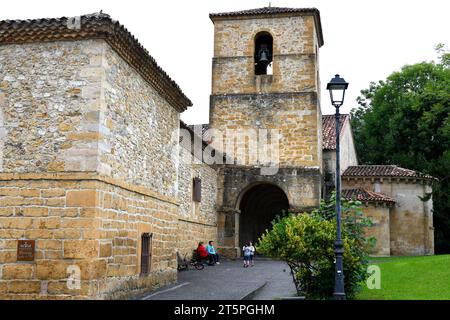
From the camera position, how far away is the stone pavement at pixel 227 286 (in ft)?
37.1

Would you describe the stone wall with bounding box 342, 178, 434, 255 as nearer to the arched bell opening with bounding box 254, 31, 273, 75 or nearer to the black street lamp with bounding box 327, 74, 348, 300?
the arched bell opening with bounding box 254, 31, 273, 75

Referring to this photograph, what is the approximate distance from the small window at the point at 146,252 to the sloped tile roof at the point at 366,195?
15607 millimetres

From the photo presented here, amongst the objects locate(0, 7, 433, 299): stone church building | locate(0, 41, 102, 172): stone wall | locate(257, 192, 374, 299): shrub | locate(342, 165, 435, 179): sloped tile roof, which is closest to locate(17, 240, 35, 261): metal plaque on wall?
locate(0, 7, 433, 299): stone church building

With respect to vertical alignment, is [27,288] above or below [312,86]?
below

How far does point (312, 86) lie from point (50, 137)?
1779 cm

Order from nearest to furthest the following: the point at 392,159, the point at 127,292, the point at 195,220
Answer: the point at 127,292 → the point at 195,220 → the point at 392,159

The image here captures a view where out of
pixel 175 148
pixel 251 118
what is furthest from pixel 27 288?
pixel 251 118

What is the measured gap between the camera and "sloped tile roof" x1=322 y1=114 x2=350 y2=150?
27702 mm

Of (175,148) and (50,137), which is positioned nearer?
(50,137)

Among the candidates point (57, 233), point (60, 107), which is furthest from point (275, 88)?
point (57, 233)

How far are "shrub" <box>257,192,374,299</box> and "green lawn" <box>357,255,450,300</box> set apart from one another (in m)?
0.93

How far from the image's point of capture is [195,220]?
69.3 ft

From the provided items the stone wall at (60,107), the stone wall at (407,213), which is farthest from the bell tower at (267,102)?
the stone wall at (60,107)
